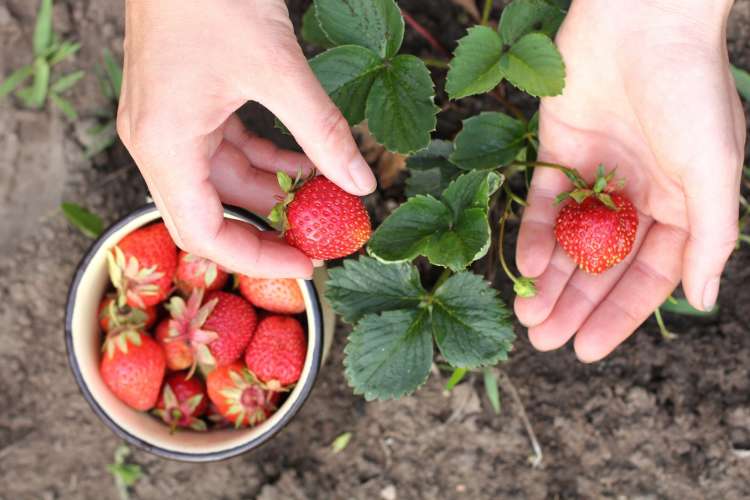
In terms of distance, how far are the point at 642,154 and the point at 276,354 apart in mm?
753

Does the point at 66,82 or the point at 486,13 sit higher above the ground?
the point at 486,13

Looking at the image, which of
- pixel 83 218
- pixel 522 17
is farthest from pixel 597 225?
pixel 83 218

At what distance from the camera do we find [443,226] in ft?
4.50

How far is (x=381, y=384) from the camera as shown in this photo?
1.42 metres

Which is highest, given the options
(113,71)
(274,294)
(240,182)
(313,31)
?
(313,31)

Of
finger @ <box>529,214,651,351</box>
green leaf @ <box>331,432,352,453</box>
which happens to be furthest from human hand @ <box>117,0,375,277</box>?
green leaf @ <box>331,432,352,453</box>

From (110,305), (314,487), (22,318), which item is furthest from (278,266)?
(22,318)

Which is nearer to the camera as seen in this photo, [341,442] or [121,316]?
[121,316]

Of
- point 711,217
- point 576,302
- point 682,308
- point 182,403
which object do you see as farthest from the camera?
point 682,308

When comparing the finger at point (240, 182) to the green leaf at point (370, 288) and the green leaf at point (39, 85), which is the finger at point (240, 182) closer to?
the green leaf at point (370, 288)

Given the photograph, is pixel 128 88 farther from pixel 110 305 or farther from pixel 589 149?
pixel 589 149

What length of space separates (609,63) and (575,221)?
28cm

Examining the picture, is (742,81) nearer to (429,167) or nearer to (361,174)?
(429,167)

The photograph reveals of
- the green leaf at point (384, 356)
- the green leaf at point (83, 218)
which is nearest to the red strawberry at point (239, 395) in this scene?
the green leaf at point (384, 356)
